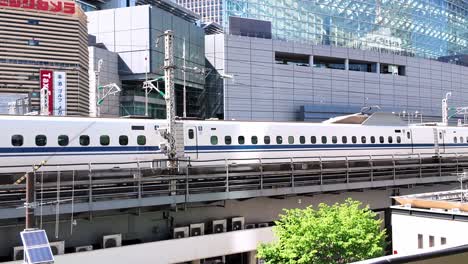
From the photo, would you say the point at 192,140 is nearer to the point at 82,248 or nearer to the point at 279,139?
the point at 279,139

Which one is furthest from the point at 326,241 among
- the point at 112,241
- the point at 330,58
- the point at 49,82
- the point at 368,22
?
the point at 368,22

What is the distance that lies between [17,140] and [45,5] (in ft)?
153

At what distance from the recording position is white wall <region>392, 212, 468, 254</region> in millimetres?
18406

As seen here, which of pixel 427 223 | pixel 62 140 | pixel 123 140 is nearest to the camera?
pixel 427 223

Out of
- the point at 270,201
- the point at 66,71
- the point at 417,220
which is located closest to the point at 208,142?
the point at 270,201

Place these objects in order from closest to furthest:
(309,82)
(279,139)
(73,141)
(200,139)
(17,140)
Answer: (17,140) < (73,141) < (200,139) < (279,139) < (309,82)

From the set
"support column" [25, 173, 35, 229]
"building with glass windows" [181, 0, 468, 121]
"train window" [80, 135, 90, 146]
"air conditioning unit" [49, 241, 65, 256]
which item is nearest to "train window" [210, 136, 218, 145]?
"train window" [80, 135, 90, 146]

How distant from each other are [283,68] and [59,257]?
242ft

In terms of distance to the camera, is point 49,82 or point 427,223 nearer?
point 427,223

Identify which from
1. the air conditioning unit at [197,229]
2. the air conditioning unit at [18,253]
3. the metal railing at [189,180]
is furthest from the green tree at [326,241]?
the air conditioning unit at [18,253]

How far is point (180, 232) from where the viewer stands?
21.3 m

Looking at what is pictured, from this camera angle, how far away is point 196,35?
81.6 m

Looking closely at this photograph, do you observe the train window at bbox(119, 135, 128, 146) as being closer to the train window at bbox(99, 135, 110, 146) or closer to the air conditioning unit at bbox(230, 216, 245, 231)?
the train window at bbox(99, 135, 110, 146)

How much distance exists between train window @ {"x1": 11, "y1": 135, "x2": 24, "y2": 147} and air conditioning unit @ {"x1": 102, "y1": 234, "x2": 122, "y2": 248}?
6.33 meters
